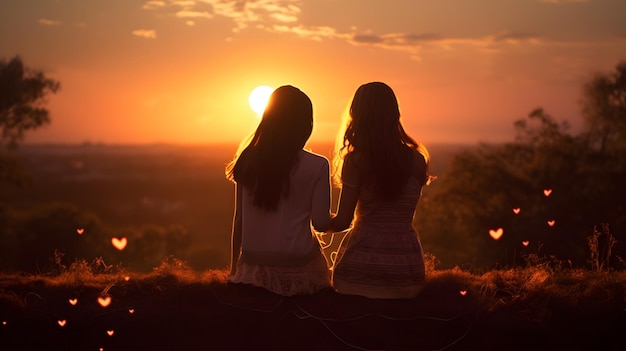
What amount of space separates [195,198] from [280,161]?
93870mm

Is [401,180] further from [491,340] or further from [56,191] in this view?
[56,191]

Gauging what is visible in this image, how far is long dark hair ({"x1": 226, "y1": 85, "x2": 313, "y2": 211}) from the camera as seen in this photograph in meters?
6.46

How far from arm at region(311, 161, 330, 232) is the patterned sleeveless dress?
0.41m

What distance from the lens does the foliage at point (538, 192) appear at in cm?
3403

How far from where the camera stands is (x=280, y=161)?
6504mm

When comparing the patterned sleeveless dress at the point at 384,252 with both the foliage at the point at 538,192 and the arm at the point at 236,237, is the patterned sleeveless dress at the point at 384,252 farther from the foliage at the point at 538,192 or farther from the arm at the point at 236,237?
the foliage at the point at 538,192

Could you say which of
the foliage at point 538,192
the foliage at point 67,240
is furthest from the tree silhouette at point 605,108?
the foliage at point 67,240

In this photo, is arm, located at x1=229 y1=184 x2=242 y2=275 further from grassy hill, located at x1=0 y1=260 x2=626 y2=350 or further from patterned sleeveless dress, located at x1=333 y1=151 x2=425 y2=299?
patterned sleeveless dress, located at x1=333 y1=151 x2=425 y2=299

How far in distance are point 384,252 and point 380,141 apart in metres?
1.10

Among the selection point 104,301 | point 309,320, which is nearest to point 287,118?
point 309,320

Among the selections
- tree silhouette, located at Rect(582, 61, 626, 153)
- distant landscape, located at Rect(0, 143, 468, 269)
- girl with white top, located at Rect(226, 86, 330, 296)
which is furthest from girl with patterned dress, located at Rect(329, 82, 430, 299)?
distant landscape, located at Rect(0, 143, 468, 269)

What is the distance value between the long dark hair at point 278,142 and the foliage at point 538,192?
1095 inches

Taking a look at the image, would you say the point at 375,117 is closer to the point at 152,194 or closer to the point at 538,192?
the point at 538,192

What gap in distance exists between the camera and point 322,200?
6617mm
